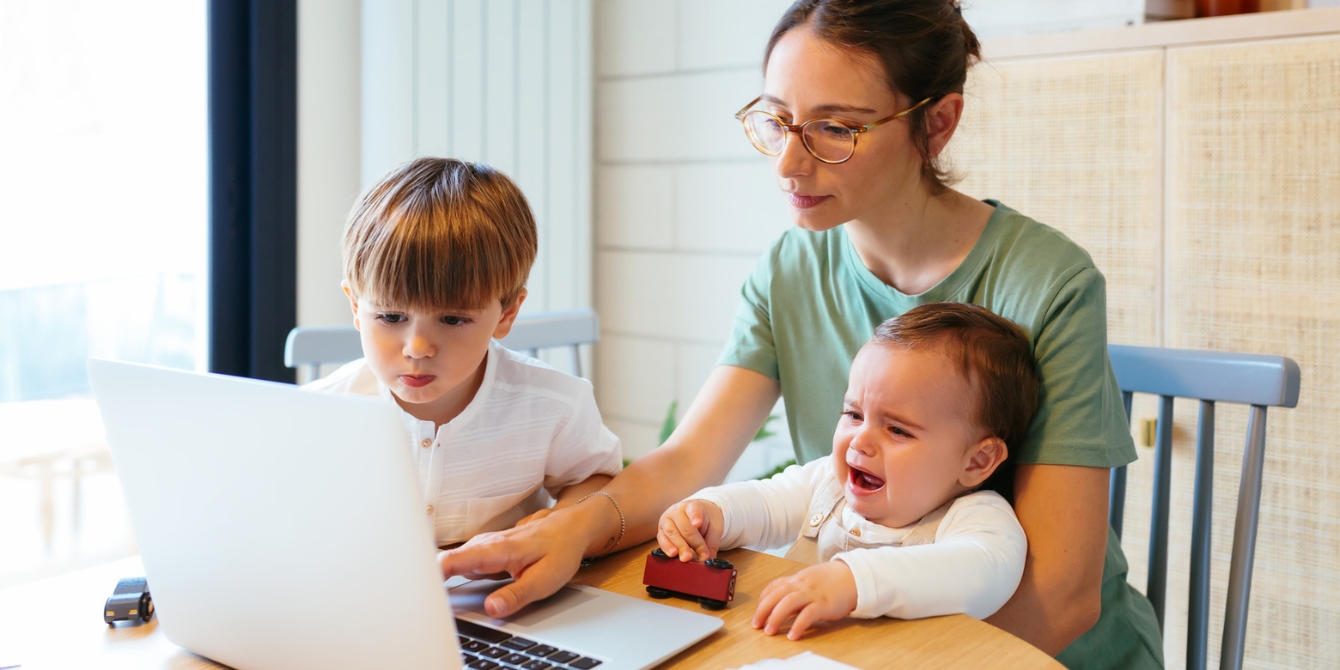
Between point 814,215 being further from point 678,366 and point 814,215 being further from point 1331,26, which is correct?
point 678,366

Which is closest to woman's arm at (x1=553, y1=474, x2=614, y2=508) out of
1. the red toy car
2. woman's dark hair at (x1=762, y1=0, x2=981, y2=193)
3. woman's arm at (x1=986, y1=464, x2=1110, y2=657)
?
the red toy car

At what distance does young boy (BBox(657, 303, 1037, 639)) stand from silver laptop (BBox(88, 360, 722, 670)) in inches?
13.1

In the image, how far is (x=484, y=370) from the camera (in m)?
1.20

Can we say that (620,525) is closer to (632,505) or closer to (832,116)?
(632,505)

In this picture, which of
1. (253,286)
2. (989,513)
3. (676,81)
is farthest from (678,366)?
(989,513)

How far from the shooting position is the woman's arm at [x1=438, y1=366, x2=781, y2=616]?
898 millimetres

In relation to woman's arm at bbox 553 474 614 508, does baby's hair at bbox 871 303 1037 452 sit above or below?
above

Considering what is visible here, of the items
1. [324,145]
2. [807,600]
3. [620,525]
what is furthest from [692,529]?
Result: [324,145]

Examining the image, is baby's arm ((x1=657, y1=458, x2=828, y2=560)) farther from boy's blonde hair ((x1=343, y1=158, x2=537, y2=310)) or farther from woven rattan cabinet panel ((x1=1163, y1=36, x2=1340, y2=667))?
woven rattan cabinet panel ((x1=1163, y1=36, x2=1340, y2=667))

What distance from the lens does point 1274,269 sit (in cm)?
165

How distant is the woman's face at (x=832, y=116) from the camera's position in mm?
1188

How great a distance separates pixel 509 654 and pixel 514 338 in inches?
34.2

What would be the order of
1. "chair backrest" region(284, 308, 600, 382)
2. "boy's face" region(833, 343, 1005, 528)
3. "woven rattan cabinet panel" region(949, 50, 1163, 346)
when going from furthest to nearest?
"woven rattan cabinet panel" region(949, 50, 1163, 346)
"chair backrest" region(284, 308, 600, 382)
"boy's face" region(833, 343, 1005, 528)

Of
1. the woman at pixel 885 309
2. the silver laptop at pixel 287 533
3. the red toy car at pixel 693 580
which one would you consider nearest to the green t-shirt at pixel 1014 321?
the woman at pixel 885 309
